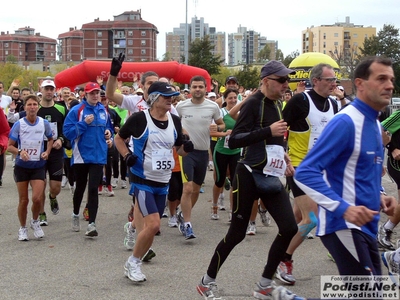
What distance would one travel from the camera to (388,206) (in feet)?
13.4

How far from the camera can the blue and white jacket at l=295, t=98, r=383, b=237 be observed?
3.81m

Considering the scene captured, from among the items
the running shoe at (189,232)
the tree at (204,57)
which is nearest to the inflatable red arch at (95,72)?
the running shoe at (189,232)

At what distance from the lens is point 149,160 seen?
6641 mm

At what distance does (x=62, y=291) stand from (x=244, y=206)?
1949 millimetres

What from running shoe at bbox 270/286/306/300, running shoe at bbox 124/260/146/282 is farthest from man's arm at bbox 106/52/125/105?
running shoe at bbox 270/286/306/300

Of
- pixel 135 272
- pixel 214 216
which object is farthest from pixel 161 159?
pixel 214 216

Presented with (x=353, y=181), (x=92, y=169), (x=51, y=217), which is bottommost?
(x=51, y=217)

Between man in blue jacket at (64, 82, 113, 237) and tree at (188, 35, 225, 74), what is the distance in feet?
122

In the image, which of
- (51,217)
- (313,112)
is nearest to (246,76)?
(51,217)

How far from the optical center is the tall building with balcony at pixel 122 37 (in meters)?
160

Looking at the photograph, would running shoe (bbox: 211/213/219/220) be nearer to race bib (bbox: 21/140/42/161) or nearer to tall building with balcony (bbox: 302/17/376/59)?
race bib (bbox: 21/140/42/161)

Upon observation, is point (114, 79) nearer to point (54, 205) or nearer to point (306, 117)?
point (306, 117)

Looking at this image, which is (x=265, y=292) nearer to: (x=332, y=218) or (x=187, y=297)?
(x=187, y=297)

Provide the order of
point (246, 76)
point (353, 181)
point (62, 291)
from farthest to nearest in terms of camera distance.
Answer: point (246, 76) < point (62, 291) < point (353, 181)
